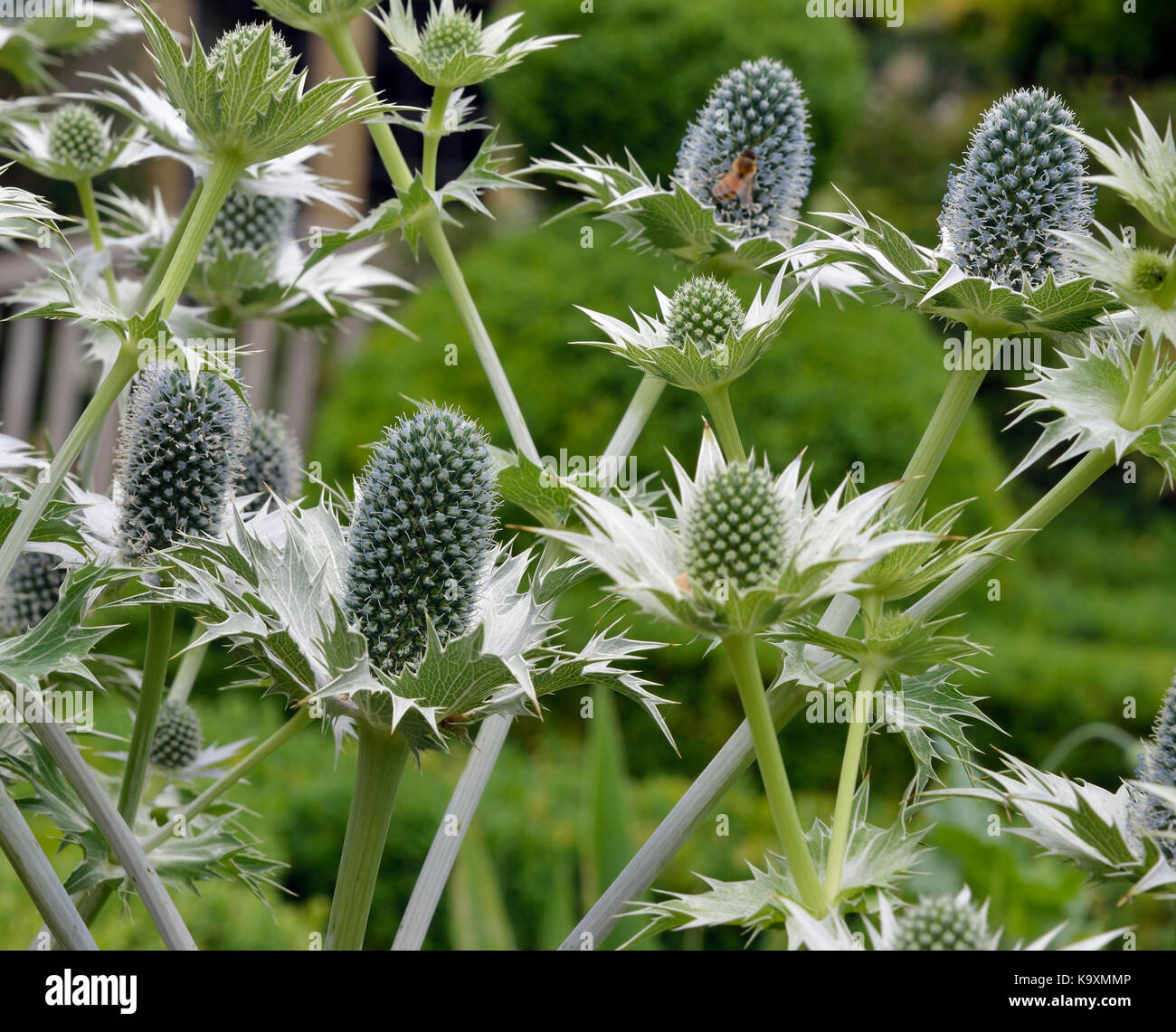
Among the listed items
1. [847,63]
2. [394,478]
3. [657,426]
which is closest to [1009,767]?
[394,478]

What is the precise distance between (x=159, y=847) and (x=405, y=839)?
9.54 ft

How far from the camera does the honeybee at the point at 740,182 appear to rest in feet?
5.46

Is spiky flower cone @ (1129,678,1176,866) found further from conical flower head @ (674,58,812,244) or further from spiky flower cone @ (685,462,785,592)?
conical flower head @ (674,58,812,244)

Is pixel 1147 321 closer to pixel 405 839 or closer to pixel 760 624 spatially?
pixel 760 624

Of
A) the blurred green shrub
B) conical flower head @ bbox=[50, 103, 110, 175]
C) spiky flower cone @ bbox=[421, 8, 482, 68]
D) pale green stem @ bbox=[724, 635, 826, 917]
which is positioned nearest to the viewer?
pale green stem @ bbox=[724, 635, 826, 917]

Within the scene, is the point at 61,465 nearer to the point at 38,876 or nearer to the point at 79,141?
the point at 38,876

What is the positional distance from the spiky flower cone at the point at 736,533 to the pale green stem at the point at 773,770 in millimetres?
57

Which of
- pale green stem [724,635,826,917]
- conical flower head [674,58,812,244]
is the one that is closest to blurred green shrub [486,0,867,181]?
conical flower head [674,58,812,244]

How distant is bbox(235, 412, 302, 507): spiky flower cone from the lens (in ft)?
5.49

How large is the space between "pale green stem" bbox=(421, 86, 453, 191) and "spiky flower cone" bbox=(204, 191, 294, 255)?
0.39 metres

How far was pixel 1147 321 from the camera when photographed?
3.57ft

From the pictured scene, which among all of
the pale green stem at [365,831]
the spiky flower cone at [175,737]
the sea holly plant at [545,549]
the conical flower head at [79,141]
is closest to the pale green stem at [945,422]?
the sea holly plant at [545,549]

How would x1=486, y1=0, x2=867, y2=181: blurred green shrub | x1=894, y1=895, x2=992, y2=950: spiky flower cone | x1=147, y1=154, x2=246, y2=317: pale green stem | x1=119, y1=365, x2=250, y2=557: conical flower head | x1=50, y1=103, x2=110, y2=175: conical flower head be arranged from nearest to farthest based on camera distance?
x1=894, y1=895, x2=992, y2=950: spiky flower cone < x1=147, y1=154, x2=246, y2=317: pale green stem < x1=119, y1=365, x2=250, y2=557: conical flower head < x1=50, y1=103, x2=110, y2=175: conical flower head < x1=486, y1=0, x2=867, y2=181: blurred green shrub

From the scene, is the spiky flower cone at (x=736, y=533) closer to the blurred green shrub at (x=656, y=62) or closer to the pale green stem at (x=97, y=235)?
the pale green stem at (x=97, y=235)
